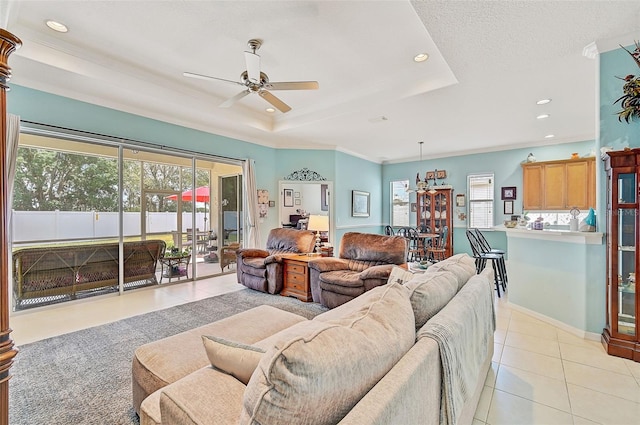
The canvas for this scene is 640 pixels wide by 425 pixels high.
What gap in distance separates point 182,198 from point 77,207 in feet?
4.94

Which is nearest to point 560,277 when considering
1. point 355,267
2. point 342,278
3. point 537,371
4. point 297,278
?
point 537,371

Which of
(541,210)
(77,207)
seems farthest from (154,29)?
(541,210)

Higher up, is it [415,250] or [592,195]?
[592,195]

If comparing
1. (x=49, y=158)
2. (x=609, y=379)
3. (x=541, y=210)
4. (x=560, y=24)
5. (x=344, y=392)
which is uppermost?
(x=560, y=24)

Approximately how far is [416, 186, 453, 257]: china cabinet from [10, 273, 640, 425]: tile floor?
4.02 m

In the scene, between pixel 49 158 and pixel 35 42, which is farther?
Result: pixel 49 158

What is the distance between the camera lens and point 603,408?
1854 millimetres

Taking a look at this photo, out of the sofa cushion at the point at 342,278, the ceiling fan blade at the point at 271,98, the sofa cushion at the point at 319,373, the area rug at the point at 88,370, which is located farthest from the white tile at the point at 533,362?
the ceiling fan blade at the point at 271,98

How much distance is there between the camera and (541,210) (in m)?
6.16

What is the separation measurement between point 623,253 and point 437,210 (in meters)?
5.32

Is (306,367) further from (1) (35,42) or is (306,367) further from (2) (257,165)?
(2) (257,165)

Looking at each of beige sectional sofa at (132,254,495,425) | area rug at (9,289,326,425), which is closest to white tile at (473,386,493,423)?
beige sectional sofa at (132,254,495,425)

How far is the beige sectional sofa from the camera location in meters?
0.70

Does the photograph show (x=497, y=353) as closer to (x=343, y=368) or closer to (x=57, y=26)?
(x=343, y=368)
